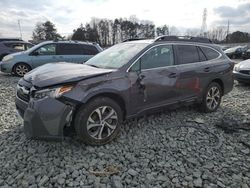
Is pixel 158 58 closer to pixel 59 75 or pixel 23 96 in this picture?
pixel 59 75

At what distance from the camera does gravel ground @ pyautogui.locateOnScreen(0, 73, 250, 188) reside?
3062 millimetres

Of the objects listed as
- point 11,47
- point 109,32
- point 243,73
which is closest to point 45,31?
point 109,32

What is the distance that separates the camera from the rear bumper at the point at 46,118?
332 centimetres

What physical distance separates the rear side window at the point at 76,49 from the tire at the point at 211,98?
6.40 meters

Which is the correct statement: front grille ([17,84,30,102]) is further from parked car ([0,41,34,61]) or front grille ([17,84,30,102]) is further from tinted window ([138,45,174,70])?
parked car ([0,41,34,61])

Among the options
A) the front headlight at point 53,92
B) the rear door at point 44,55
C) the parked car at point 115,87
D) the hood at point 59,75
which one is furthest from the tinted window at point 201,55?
the rear door at point 44,55

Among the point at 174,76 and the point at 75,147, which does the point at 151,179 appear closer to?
the point at 75,147

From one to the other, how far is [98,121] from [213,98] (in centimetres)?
306

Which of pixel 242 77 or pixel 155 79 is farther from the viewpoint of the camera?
pixel 242 77

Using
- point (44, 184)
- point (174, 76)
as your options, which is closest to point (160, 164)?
point (44, 184)

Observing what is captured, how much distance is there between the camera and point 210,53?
5535 mm

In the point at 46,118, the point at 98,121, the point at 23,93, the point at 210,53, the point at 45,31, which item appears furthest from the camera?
the point at 45,31

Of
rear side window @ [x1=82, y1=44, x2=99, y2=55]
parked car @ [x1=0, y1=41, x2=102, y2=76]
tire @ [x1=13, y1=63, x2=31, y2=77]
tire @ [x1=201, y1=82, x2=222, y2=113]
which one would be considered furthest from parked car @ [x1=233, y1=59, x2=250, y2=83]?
tire @ [x1=13, y1=63, x2=31, y2=77]

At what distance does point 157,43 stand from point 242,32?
6342 cm
